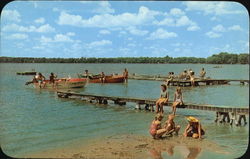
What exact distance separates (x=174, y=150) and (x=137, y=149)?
1014mm

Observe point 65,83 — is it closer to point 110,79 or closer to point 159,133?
point 110,79

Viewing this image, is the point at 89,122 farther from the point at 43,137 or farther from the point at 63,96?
the point at 63,96

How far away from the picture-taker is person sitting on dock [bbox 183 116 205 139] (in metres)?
10.3

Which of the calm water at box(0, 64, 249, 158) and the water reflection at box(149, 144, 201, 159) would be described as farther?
the calm water at box(0, 64, 249, 158)

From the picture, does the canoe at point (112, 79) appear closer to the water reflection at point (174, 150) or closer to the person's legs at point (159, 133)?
the person's legs at point (159, 133)

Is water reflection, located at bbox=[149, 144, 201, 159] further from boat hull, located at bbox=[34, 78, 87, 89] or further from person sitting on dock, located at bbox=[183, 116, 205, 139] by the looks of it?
boat hull, located at bbox=[34, 78, 87, 89]

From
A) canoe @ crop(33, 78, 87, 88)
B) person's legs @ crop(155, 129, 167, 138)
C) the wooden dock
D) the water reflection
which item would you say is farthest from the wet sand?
canoe @ crop(33, 78, 87, 88)

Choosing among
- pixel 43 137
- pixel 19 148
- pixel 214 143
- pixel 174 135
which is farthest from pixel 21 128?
pixel 214 143

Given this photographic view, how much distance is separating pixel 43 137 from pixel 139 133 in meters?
3.19

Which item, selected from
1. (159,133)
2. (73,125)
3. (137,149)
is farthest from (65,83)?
(137,149)

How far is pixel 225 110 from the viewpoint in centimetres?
1262

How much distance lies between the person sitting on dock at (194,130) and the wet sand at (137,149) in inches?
8.9

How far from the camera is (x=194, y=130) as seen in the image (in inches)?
416

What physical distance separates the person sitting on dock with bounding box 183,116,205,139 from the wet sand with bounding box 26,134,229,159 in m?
0.23
